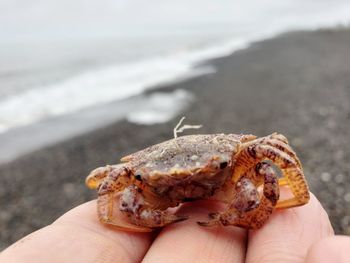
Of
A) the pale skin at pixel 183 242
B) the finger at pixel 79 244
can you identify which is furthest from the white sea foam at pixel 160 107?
the pale skin at pixel 183 242

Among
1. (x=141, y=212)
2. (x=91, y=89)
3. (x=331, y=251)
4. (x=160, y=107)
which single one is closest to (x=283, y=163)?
(x=141, y=212)

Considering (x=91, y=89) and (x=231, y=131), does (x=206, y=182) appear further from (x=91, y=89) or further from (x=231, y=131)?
(x=91, y=89)

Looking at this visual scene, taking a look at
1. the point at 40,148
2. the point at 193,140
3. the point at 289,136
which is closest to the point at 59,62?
the point at 40,148

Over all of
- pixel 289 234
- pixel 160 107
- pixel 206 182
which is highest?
pixel 206 182

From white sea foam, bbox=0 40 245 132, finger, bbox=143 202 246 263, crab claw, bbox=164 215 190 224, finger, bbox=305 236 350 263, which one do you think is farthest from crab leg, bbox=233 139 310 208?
white sea foam, bbox=0 40 245 132

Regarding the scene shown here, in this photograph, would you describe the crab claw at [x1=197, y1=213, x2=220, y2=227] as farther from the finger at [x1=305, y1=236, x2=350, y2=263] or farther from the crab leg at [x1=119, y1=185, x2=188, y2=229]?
the finger at [x1=305, y1=236, x2=350, y2=263]

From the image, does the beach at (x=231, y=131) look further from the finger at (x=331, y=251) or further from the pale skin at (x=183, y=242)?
→ the finger at (x=331, y=251)
